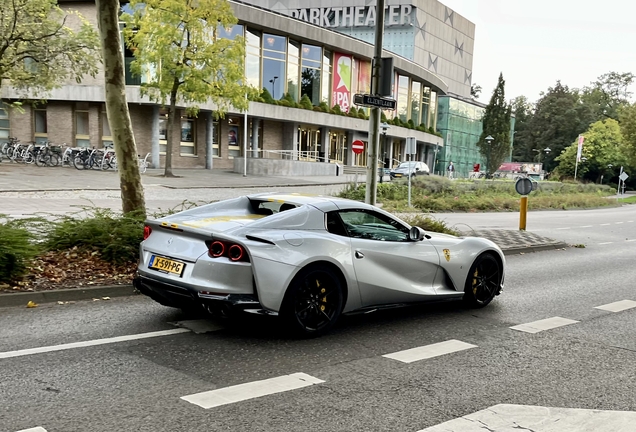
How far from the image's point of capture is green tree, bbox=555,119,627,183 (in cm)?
9025

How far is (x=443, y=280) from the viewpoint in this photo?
6.94 meters

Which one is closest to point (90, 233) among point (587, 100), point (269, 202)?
point (269, 202)

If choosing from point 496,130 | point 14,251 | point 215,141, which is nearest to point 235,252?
point 14,251

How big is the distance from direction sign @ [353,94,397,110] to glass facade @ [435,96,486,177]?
64.5 meters

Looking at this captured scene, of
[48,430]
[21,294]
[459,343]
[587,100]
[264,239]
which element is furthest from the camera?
[587,100]

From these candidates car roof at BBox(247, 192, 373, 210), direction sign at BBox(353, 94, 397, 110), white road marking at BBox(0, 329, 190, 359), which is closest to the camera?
white road marking at BBox(0, 329, 190, 359)

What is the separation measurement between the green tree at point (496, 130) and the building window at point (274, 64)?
3178cm

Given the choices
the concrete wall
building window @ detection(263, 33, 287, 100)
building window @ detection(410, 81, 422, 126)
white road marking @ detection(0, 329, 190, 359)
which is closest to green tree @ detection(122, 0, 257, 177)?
the concrete wall

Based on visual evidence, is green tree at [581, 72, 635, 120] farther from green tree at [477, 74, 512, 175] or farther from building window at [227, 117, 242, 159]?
building window at [227, 117, 242, 159]

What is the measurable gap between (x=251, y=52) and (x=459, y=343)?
134 ft

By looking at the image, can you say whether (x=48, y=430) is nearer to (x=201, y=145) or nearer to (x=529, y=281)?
(x=529, y=281)

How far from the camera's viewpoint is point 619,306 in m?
8.06

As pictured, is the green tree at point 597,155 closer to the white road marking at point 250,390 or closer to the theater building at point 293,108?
the theater building at point 293,108

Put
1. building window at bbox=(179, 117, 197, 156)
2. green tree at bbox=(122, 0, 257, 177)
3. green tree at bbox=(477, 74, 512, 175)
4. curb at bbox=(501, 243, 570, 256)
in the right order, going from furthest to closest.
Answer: green tree at bbox=(477, 74, 512, 175) < building window at bbox=(179, 117, 197, 156) < green tree at bbox=(122, 0, 257, 177) < curb at bbox=(501, 243, 570, 256)
